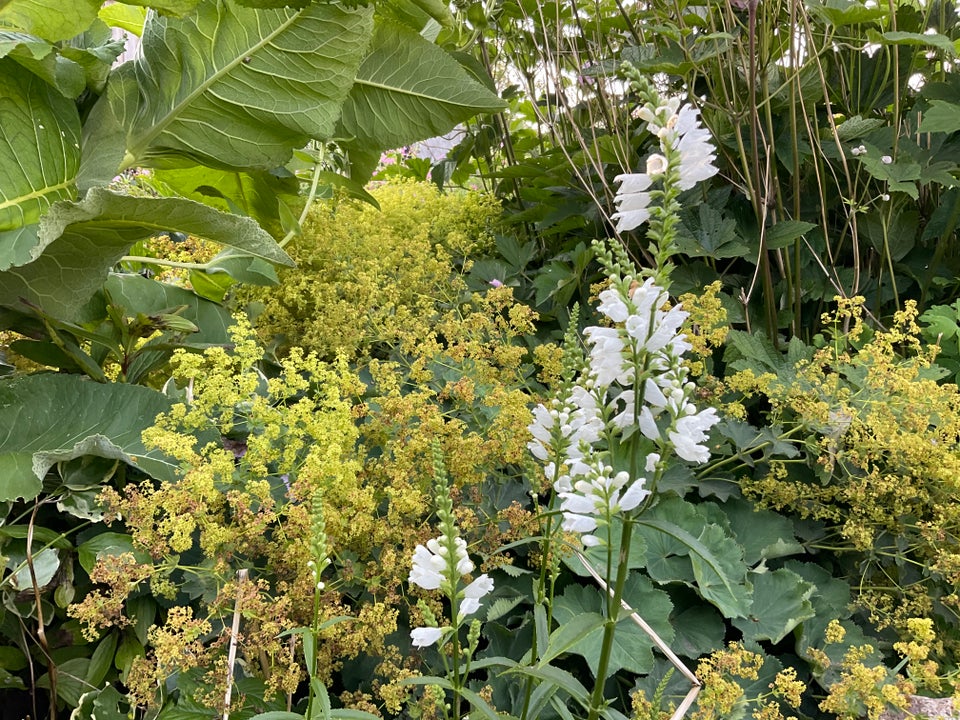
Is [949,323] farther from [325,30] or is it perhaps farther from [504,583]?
[325,30]

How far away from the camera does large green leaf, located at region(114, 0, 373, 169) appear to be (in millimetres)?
1047

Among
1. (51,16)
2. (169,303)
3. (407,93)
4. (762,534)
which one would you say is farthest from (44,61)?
(762,534)

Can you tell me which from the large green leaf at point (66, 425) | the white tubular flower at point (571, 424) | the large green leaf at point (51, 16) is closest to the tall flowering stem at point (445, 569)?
the white tubular flower at point (571, 424)

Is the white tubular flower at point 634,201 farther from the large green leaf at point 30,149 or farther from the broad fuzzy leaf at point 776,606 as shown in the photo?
the large green leaf at point 30,149

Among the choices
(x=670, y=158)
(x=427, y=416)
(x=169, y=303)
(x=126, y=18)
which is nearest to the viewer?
(x=670, y=158)

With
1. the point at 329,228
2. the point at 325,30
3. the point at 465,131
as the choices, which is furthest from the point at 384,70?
the point at 465,131

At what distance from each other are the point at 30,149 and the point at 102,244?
0.51 feet

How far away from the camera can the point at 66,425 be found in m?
0.98

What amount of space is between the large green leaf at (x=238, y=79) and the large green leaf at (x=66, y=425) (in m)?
0.38

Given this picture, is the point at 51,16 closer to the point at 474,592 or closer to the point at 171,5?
the point at 171,5

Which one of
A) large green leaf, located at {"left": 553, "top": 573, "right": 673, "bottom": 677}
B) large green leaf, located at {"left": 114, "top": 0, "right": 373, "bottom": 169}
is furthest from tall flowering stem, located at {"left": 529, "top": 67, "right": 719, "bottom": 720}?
large green leaf, located at {"left": 114, "top": 0, "right": 373, "bottom": 169}

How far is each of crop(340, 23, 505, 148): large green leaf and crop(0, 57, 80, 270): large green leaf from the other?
1.62ft

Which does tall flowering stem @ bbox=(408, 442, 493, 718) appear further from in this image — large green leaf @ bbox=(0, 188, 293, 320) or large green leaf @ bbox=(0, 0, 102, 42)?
large green leaf @ bbox=(0, 0, 102, 42)

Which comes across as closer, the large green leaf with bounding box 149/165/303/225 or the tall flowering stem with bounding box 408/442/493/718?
the tall flowering stem with bounding box 408/442/493/718
